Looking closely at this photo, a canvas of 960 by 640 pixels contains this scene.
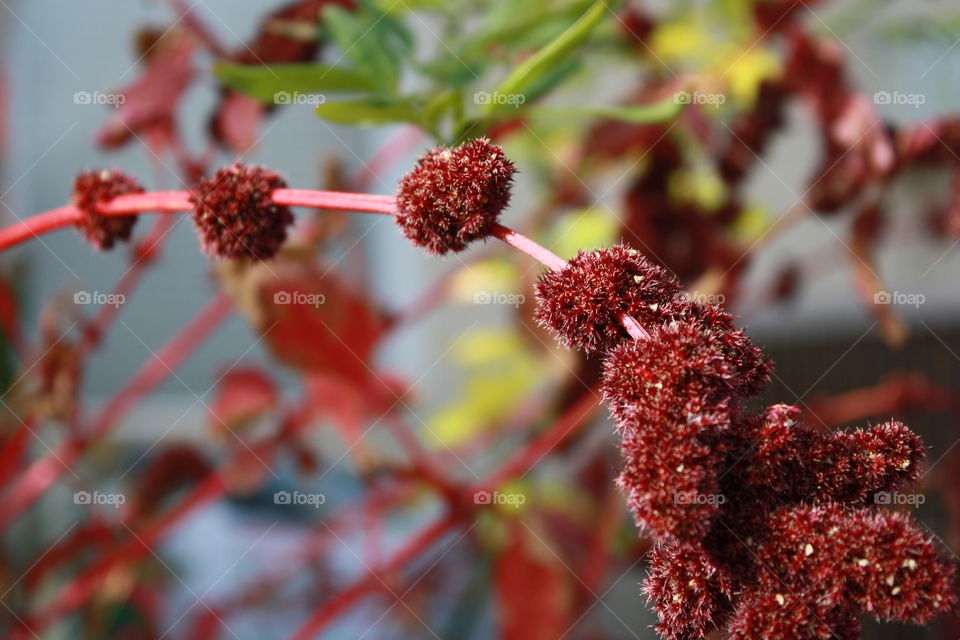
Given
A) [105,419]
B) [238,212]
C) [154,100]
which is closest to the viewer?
[238,212]

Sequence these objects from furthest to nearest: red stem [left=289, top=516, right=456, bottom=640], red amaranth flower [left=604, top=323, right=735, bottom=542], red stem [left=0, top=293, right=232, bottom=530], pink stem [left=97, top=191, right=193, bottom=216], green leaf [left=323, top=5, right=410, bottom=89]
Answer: red stem [left=0, top=293, right=232, bottom=530] → red stem [left=289, top=516, right=456, bottom=640] → green leaf [left=323, top=5, right=410, bottom=89] → pink stem [left=97, top=191, right=193, bottom=216] → red amaranth flower [left=604, top=323, right=735, bottom=542]

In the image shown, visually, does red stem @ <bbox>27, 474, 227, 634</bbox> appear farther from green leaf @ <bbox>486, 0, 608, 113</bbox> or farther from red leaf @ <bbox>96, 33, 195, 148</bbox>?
green leaf @ <bbox>486, 0, 608, 113</bbox>

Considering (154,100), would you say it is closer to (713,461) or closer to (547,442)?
(547,442)

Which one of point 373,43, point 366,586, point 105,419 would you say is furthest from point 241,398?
point 373,43

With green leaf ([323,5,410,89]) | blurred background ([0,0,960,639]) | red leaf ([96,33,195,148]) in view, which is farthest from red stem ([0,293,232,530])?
green leaf ([323,5,410,89])

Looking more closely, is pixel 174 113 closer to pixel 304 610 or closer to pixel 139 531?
pixel 139 531

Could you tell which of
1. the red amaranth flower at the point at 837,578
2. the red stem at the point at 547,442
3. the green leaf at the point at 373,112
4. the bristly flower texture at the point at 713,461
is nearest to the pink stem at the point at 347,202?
the bristly flower texture at the point at 713,461

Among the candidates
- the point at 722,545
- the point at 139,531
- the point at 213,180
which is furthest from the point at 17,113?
the point at 722,545
